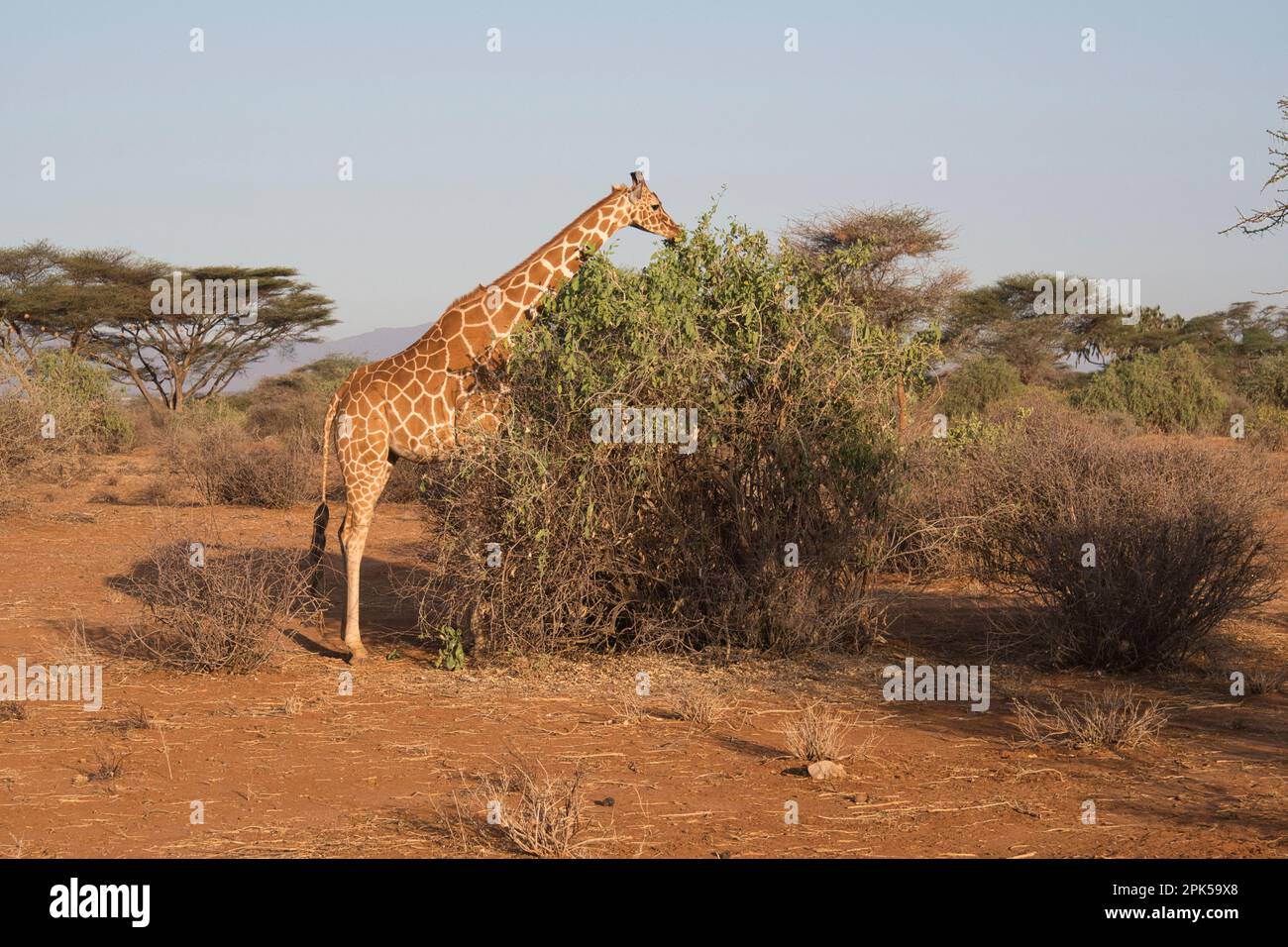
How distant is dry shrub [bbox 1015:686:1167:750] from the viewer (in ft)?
18.1

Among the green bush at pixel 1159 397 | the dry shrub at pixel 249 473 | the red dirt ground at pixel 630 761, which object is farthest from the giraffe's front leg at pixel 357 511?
the green bush at pixel 1159 397

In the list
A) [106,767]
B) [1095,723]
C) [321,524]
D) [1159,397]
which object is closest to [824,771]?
[1095,723]

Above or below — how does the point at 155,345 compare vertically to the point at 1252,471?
above

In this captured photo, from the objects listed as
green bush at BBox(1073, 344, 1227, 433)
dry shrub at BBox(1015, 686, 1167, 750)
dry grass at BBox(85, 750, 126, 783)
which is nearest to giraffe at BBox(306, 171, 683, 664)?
dry grass at BBox(85, 750, 126, 783)

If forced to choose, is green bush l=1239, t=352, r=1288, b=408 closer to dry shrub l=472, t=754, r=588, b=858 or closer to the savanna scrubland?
the savanna scrubland

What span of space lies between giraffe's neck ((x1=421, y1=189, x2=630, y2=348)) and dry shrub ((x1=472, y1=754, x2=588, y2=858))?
358 cm

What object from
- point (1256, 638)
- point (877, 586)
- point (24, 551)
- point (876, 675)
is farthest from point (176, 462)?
point (1256, 638)

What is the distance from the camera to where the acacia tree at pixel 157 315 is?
89.8ft

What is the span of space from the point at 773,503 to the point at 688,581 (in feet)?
2.27

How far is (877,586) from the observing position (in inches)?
369
